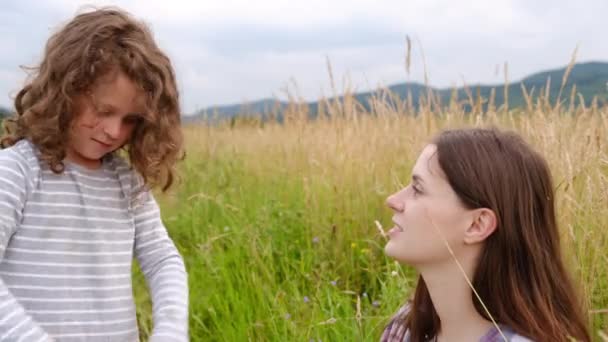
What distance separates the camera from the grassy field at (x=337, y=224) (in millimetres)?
2539

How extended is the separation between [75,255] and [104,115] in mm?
345

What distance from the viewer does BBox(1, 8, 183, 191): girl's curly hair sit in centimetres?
192

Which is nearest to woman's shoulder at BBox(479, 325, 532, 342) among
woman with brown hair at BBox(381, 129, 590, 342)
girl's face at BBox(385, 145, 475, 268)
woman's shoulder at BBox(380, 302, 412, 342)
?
woman with brown hair at BBox(381, 129, 590, 342)

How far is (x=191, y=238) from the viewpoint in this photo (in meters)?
4.57

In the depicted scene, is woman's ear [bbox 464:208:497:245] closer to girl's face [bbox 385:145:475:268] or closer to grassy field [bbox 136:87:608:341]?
girl's face [bbox 385:145:475:268]

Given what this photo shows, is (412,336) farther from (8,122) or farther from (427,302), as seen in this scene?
(8,122)

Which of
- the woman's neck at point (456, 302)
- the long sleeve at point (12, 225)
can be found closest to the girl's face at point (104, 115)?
the long sleeve at point (12, 225)

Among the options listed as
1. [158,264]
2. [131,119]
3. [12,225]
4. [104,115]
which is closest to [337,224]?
[158,264]

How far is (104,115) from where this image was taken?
1.90 metres

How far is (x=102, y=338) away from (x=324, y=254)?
5.64 feet

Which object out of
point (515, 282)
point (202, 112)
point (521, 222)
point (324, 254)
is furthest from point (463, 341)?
point (202, 112)

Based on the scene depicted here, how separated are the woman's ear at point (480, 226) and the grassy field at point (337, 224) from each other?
0.56 meters

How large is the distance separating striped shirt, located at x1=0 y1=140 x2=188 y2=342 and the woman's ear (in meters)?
0.75

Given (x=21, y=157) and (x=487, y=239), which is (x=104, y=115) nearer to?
(x=21, y=157)
